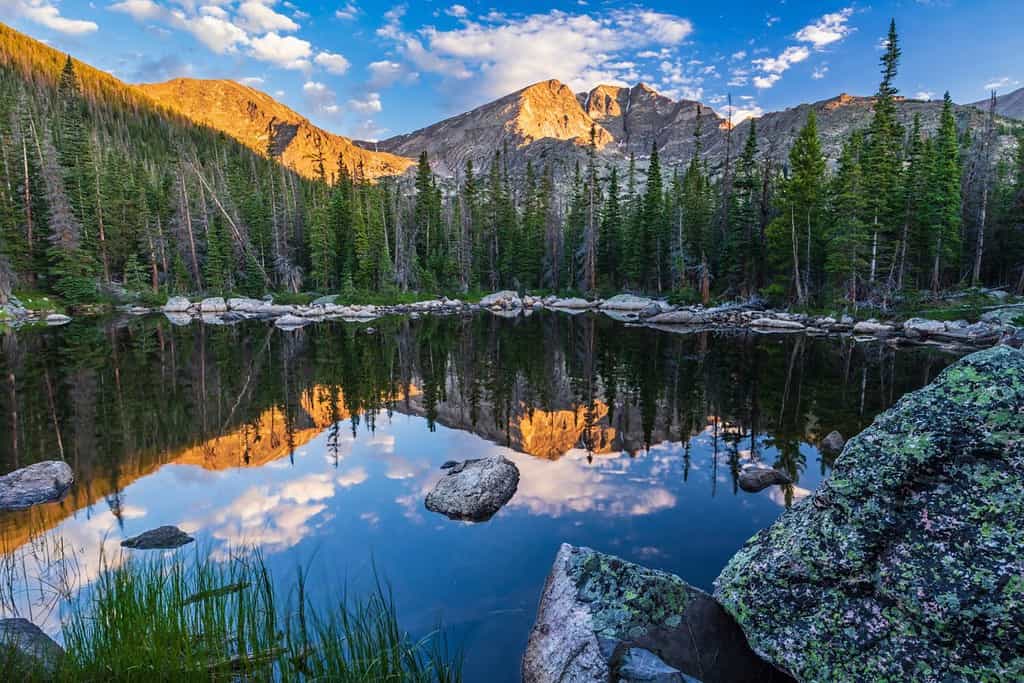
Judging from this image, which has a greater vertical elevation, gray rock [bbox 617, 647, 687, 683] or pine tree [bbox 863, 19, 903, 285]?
pine tree [bbox 863, 19, 903, 285]

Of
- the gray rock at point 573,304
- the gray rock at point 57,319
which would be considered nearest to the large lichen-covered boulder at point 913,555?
the gray rock at point 57,319

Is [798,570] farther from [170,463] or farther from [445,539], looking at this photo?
[170,463]

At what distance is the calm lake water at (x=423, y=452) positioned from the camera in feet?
26.0

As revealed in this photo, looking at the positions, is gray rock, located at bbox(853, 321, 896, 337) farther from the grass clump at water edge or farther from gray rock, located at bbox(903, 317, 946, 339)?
the grass clump at water edge

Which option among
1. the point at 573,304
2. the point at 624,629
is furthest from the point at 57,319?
the point at 624,629

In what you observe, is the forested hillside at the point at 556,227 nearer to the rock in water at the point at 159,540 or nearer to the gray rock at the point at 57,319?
the gray rock at the point at 57,319

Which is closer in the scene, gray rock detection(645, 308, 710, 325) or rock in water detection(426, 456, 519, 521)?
rock in water detection(426, 456, 519, 521)

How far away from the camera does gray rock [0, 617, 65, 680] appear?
13.9 feet

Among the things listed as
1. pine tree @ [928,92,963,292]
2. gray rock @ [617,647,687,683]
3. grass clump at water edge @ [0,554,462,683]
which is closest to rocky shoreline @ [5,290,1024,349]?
pine tree @ [928,92,963,292]

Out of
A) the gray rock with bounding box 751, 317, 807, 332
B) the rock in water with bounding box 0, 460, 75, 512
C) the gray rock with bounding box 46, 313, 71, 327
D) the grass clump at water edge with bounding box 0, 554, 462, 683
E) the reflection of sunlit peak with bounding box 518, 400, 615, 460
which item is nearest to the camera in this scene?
the grass clump at water edge with bounding box 0, 554, 462, 683

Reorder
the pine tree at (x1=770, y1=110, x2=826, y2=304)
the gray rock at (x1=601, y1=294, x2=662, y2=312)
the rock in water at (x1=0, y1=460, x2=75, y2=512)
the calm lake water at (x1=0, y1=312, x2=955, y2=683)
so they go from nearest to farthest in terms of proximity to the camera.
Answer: the calm lake water at (x1=0, y1=312, x2=955, y2=683), the rock in water at (x1=0, y1=460, x2=75, y2=512), the pine tree at (x1=770, y1=110, x2=826, y2=304), the gray rock at (x1=601, y1=294, x2=662, y2=312)

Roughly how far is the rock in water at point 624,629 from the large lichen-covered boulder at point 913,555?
0.36 meters

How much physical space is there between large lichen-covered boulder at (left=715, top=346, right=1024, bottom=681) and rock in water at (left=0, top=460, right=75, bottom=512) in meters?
12.1

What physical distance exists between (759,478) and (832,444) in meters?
3.52
